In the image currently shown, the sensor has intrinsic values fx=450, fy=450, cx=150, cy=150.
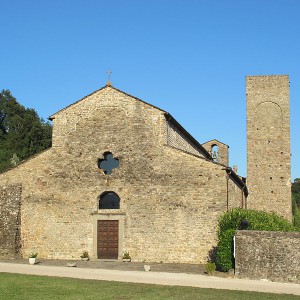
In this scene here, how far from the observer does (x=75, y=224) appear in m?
24.4

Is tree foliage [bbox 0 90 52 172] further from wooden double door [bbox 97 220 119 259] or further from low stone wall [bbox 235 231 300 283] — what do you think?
low stone wall [bbox 235 231 300 283]

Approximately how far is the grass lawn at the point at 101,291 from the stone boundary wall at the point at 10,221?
8.68 meters

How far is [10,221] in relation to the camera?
80.8 ft

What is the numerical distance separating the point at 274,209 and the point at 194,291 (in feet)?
76.4

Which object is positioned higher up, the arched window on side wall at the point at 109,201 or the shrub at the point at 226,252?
the arched window on side wall at the point at 109,201

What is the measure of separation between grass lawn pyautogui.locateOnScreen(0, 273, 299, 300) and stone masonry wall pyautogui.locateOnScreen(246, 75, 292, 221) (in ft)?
74.0

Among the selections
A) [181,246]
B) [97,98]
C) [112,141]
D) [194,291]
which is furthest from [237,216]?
[97,98]

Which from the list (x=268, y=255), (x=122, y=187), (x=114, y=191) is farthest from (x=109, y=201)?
(x=268, y=255)

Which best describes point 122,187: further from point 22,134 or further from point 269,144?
point 22,134

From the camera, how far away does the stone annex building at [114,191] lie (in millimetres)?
22688

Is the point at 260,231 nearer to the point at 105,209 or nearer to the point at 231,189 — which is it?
the point at 231,189

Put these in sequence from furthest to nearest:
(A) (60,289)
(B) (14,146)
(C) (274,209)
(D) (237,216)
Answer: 1. (B) (14,146)
2. (C) (274,209)
3. (D) (237,216)
4. (A) (60,289)

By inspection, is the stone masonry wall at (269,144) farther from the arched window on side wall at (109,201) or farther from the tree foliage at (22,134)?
the tree foliage at (22,134)

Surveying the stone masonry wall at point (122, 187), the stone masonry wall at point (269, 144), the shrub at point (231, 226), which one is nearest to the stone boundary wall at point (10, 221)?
the stone masonry wall at point (122, 187)
